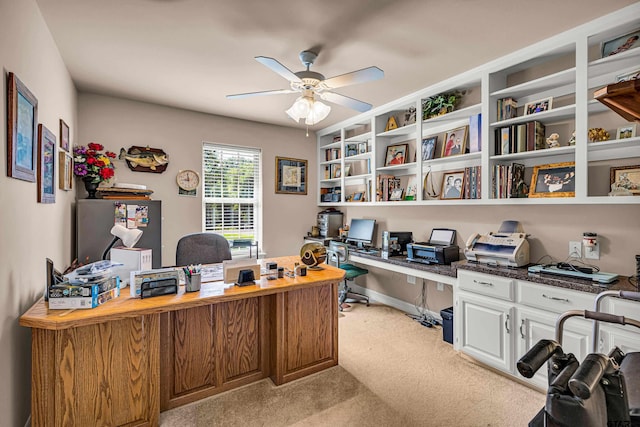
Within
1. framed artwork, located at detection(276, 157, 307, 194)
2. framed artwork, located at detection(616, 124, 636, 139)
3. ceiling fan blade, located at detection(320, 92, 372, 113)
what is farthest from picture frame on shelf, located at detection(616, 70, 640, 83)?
framed artwork, located at detection(276, 157, 307, 194)

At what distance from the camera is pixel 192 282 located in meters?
1.94

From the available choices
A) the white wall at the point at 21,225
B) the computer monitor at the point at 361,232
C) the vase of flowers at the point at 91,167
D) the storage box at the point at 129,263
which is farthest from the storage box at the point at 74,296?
the computer monitor at the point at 361,232

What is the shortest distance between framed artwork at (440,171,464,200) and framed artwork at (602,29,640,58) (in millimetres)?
1378

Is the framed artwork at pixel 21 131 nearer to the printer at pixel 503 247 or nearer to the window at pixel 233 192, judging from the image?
the window at pixel 233 192

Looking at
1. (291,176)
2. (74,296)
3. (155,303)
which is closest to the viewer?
(74,296)

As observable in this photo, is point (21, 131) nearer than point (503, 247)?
Yes

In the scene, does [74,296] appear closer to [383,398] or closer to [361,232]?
[383,398]

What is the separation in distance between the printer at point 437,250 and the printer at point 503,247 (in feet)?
0.94

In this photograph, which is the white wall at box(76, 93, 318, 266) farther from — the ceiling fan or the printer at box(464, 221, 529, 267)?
the printer at box(464, 221, 529, 267)

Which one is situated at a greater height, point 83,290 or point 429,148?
point 429,148

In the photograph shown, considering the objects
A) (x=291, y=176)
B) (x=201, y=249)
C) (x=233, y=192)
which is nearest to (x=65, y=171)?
(x=201, y=249)

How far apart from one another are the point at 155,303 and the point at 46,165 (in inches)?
53.3

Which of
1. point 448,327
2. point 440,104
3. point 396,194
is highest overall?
point 440,104

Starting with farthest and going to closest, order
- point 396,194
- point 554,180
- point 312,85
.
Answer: point 396,194, point 554,180, point 312,85
